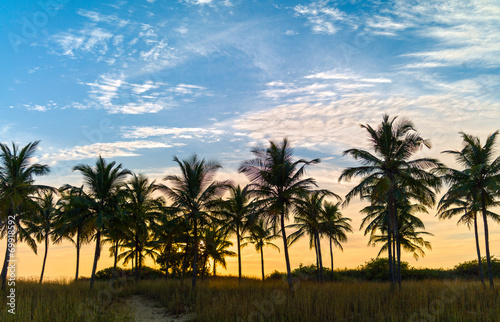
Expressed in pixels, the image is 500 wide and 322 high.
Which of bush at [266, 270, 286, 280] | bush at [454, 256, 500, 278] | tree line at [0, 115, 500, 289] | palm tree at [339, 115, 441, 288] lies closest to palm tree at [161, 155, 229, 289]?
tree line at [0, 115, 500, 289]

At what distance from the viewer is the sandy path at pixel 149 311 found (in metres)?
23.4

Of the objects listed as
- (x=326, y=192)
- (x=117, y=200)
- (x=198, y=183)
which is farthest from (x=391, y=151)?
(x=117, y=200)

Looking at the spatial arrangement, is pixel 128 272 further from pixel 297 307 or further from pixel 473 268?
pixel 473 268

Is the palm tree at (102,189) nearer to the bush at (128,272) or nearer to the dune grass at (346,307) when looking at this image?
the dune grass at (346,307)

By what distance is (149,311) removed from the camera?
25.5 m

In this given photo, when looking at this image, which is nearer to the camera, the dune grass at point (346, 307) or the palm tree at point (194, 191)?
the dune grass at point (346, 307)

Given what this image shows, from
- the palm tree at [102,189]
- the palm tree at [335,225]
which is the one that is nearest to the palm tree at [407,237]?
the palm tree at [335,225]

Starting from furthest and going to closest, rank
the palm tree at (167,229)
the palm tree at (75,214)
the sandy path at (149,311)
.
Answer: the palm tree at (167,229) → the palm tree at (75,214) → the sandy path at (149,311)

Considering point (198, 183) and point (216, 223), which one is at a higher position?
point (198, 183)

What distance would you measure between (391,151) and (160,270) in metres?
36.5

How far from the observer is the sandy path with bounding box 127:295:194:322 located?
23428 millimetres

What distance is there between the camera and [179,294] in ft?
88.8

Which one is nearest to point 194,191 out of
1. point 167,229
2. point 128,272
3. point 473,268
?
point 167,229

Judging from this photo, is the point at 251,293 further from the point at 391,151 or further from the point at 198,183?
the point at 391,151
